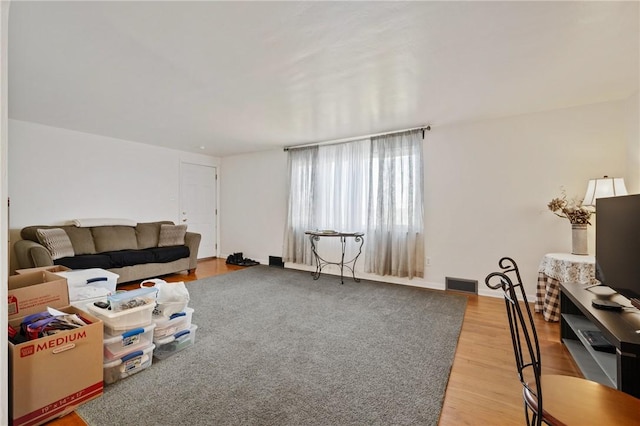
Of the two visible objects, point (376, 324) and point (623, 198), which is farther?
point (376, 324)

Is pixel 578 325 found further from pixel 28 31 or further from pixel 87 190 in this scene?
pixel 87 190

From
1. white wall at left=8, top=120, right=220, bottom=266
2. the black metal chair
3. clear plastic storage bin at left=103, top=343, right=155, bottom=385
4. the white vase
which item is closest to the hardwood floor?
clear plastic storage bin at left=103, top=343, right=155, bottom=385

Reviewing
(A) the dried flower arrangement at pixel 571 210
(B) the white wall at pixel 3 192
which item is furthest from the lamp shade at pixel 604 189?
(B) the white wall at pixel 3 192

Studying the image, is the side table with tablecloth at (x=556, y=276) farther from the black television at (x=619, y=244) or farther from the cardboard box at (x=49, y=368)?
the cardboard box at (x=49, y=368)

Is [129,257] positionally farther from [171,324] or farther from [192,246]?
[171,324]

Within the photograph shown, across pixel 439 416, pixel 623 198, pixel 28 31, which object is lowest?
pixel 439 416

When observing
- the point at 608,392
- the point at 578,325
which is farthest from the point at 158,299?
the point at 578,325

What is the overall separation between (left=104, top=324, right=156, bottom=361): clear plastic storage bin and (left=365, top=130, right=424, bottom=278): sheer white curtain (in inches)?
123

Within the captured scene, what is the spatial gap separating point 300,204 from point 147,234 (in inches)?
106

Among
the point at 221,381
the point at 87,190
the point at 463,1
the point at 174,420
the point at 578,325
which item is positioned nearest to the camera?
the point at 174,420

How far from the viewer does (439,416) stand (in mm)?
1497

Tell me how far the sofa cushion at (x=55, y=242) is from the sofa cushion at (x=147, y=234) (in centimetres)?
102

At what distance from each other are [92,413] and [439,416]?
1.90m

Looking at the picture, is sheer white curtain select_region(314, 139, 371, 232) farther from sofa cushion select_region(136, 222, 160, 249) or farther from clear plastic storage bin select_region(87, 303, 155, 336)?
clear plastic storage bin select_region(87, 303, 155, 336)
